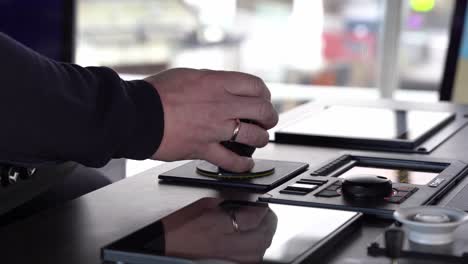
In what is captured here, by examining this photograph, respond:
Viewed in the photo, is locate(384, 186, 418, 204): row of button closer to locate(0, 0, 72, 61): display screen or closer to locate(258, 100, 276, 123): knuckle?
locate(258, 100, 276, 123): knuckle

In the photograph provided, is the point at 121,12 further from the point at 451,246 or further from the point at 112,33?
the point at 451,246

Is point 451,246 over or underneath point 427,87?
over

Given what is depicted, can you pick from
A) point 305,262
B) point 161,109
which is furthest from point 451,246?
point 161,109

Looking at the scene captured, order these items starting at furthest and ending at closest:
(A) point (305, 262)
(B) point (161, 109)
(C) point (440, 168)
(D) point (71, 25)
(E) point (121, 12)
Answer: (E) point (121, 12), (D) point (71, 25), (C) point (440, 168), (B) point (161, 109), (A) point (305, 262)

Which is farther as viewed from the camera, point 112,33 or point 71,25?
point 112,33

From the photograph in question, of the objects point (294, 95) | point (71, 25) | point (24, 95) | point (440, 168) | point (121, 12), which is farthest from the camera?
point (121, 12)

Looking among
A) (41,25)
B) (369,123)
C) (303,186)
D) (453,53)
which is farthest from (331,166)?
(453,53)

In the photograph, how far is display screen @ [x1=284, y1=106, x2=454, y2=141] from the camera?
5.46ft

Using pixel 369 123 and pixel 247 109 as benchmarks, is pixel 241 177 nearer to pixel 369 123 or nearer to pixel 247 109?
pixel 247 109

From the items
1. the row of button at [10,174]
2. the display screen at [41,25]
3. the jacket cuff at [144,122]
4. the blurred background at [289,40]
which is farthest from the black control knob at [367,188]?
the blurred background at [289,40]

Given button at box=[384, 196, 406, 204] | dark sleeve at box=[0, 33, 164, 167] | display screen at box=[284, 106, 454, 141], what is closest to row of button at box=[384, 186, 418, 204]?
button at box=[384, 196, 406, 204]

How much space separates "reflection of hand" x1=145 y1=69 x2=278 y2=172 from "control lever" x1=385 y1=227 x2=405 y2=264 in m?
0.41

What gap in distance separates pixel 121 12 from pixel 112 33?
0.72 ft

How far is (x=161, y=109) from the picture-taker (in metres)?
1.14
